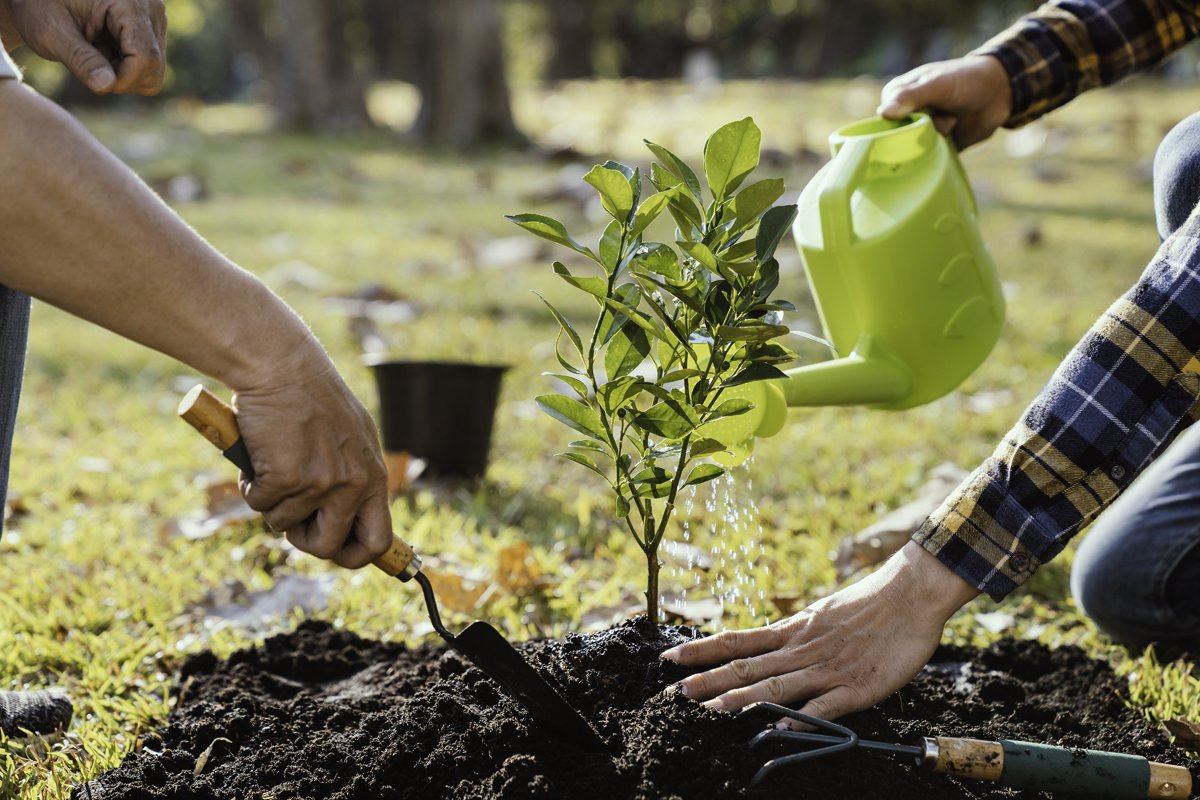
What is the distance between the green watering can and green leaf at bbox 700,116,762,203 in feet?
1.53

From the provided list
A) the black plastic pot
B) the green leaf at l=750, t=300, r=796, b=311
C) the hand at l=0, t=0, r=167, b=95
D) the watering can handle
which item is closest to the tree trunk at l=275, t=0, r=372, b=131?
the black plastic pot

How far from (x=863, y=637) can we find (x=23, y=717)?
146cm

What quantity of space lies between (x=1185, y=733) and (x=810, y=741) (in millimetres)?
804

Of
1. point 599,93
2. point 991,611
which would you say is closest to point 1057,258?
point 991,611

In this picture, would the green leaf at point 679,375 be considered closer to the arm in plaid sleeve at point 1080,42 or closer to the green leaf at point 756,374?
the green leaf at point 756,374

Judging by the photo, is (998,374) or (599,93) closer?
(998,374)

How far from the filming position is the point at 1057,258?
19.8 feet

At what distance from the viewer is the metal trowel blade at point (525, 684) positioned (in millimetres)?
1356

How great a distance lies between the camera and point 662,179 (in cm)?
142

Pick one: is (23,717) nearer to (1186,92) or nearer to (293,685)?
(293,685)

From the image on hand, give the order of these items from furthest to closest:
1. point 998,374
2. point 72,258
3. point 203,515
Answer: point 998,374, point 203,515, point 72,258

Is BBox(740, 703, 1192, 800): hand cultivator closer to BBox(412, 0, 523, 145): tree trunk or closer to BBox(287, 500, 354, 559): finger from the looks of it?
BBox(287, 500, 354, 559): finger

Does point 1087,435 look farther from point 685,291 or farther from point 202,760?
point 202,760

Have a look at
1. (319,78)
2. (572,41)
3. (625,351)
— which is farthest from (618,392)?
(572,41)
